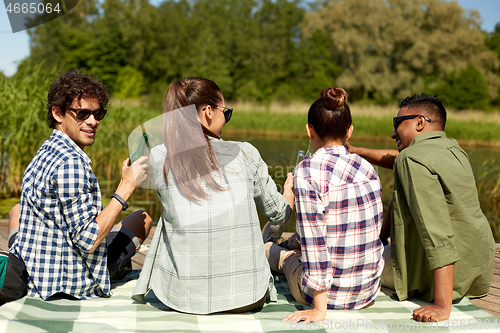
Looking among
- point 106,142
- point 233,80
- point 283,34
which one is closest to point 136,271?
point 106,142

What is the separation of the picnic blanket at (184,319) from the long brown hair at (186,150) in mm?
489

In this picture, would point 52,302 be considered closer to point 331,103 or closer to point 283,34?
point 331,103

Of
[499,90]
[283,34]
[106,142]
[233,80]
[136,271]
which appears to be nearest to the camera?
[136,271]

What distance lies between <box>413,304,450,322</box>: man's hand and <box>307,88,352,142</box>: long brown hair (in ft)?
2.52

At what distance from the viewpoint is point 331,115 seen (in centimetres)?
180

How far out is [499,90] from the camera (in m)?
25.0

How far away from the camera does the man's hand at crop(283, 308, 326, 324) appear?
5.56 feet

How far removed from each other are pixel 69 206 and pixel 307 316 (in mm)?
1016

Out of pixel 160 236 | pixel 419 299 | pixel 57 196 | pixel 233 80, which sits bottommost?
pixel 419 299

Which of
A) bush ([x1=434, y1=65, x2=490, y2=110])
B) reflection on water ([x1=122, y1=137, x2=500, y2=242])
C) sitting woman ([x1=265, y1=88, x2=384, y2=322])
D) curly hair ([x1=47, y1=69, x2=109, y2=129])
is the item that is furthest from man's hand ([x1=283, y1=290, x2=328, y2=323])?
bush ([x1=434, y1=65, x2=490, y2=110])

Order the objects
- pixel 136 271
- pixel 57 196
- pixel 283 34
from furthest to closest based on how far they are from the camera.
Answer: pixel 283 34, pixel 136 271, pixel 57 196

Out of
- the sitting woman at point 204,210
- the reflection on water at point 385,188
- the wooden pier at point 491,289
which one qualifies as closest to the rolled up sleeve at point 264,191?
the sitting woman at point 204,210

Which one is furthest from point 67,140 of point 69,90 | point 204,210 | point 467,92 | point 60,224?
point 467,92

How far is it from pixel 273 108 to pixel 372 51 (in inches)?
522
